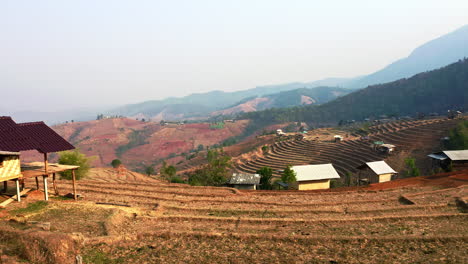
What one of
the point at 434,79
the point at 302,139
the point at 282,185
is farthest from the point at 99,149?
the point at 434,79

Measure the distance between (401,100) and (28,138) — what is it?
158m

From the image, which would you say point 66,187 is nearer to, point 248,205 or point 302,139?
point 248,205

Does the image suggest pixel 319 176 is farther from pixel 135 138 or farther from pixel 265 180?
pixel 135 138

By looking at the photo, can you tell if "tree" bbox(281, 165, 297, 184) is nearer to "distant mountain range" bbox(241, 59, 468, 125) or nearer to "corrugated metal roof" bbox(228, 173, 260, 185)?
"corrugated metal roof" bbox(228, 173, 260, 185)

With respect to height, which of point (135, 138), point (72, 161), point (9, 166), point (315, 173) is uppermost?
point (9, 166)

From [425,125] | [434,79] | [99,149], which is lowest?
[99,149]

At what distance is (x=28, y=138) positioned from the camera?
15.7m

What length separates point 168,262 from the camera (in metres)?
10.3

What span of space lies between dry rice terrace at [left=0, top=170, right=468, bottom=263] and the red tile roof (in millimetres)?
3177

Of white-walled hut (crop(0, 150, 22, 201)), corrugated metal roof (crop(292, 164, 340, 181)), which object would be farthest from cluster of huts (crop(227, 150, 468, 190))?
white-walled hut (crop(0, 150, 22, 201))

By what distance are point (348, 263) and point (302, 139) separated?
7065cm

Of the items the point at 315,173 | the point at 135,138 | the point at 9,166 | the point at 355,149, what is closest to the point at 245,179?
the point at 315,173

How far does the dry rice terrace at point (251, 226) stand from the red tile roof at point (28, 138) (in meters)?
3.18

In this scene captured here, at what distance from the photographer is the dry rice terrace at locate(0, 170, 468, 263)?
10.7m
